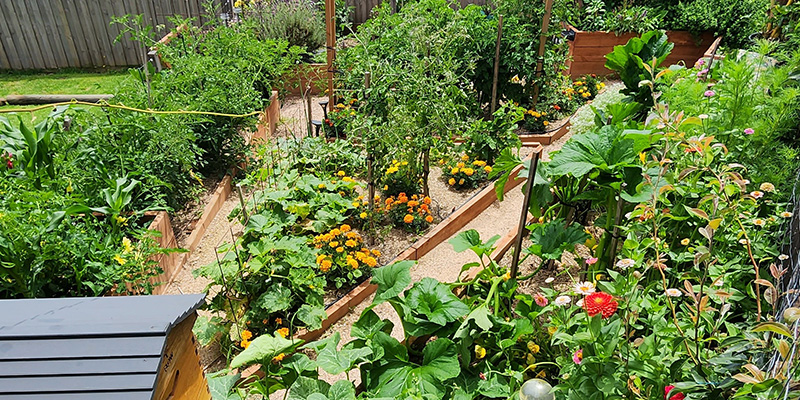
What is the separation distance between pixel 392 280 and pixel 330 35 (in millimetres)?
2969

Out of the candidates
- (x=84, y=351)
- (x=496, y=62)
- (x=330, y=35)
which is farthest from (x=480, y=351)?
(x=330, y=35)

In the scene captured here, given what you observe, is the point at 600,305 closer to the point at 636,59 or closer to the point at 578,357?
the point at 578,357

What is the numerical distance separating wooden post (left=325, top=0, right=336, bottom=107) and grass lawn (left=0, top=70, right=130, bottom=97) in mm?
3393

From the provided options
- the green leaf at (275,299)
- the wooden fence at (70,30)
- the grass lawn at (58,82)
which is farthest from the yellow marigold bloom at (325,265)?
the wooden fence at (70,30)

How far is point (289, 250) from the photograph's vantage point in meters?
2.88

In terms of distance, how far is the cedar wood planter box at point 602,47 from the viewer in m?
6.22

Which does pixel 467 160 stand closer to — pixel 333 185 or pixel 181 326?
pixel 333 185

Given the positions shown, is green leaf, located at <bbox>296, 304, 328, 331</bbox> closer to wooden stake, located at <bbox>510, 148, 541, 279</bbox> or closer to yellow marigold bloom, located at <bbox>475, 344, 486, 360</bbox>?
yellow marigold bloom, located at <bbox>475, 344, 486, 360</bbox>

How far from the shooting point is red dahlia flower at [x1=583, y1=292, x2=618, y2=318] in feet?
5.52

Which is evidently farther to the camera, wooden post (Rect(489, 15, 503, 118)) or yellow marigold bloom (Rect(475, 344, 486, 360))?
wooden post (Rect(489, 15, 503, 118))

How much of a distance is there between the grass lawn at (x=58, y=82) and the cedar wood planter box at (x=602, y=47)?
226 inches

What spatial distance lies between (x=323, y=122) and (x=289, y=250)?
6.64 feet

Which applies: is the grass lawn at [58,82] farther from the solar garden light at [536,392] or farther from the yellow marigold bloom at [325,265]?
the solar garden light at [536,392]

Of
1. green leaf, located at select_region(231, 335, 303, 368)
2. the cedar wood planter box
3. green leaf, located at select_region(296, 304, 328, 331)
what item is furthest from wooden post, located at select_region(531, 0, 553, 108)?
green leaf, located at select_region(231, 335, 303, 368)
